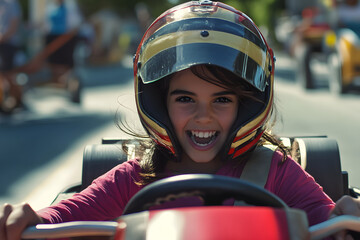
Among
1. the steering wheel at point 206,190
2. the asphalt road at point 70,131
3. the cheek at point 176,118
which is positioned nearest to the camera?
the steering wheel at point 206,190

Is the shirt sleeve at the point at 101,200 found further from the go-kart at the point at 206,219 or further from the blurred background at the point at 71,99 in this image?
the blurred background at the point at 71,99

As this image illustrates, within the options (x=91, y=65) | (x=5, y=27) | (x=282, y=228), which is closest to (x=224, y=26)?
(x=282, y=228)

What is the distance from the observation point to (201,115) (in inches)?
101

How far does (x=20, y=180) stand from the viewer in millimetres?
6184

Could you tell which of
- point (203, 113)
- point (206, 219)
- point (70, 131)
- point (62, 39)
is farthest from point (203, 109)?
point (62, 39)

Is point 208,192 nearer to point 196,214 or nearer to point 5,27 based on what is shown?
point 196,214

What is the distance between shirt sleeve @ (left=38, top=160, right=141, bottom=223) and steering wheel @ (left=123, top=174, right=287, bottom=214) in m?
0.53

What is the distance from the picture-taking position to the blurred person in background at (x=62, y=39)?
11.6m

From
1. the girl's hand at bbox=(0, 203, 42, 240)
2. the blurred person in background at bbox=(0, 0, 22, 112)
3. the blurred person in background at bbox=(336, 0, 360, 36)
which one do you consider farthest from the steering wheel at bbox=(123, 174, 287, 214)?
the blurred person in background at bbox=(336, 0, 360, 36)

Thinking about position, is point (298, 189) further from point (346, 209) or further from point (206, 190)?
point (206, 190)

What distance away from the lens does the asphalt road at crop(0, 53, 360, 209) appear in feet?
19.4

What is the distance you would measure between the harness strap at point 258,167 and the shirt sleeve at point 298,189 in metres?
0.02

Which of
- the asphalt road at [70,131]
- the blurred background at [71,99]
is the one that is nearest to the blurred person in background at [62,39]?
the blurred background at [71,99]

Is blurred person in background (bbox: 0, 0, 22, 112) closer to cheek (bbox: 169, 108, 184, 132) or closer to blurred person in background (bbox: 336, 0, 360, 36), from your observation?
blurred person in background (bbox: 336, 0, 360, 36)
